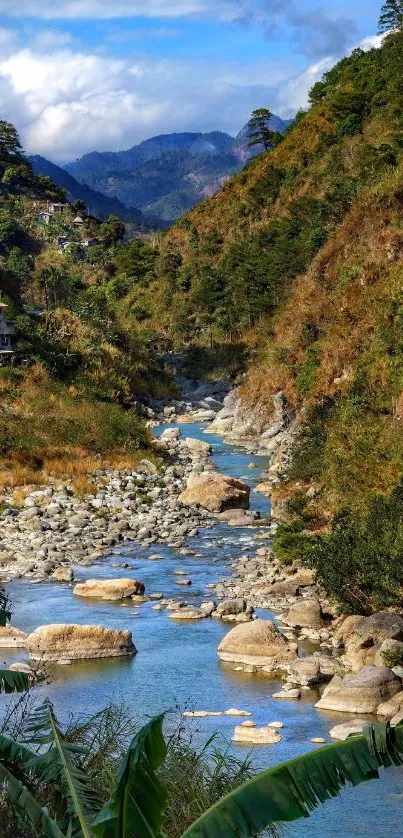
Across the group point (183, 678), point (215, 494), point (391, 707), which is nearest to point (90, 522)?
point (215, 494)

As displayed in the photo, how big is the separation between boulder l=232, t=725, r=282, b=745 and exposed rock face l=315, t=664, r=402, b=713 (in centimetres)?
146

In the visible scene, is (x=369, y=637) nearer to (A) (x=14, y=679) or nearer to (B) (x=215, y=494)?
(A) (x=14, y=679)

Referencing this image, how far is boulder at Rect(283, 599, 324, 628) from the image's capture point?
2158 cm

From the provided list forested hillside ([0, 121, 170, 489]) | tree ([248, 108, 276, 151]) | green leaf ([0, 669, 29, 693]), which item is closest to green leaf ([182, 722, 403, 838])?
green leaf ([0, 669, 29, 693])

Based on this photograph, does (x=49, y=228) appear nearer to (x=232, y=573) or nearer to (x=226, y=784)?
(x=232, y=573)

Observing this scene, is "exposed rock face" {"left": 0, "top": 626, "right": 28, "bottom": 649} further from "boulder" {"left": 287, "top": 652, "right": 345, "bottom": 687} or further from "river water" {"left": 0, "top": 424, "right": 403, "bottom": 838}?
"boulder" {"left": 287, "top": 652, "right": 345, "bottom": 687}

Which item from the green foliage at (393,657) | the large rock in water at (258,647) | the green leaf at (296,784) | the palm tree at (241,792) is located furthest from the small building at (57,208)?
the green leaf at (296,784)

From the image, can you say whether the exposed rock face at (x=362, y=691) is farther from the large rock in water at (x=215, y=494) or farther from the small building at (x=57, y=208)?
the small building at (x=57, y=208)

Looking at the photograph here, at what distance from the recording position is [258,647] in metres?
19.8

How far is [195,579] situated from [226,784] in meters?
14.5

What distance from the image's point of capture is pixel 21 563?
27.3 m

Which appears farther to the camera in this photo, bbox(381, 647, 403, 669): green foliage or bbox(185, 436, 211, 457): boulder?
bbox(185, 436, 211, 457): boulder

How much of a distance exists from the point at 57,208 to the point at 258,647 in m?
103

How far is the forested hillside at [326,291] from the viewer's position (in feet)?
95.6
